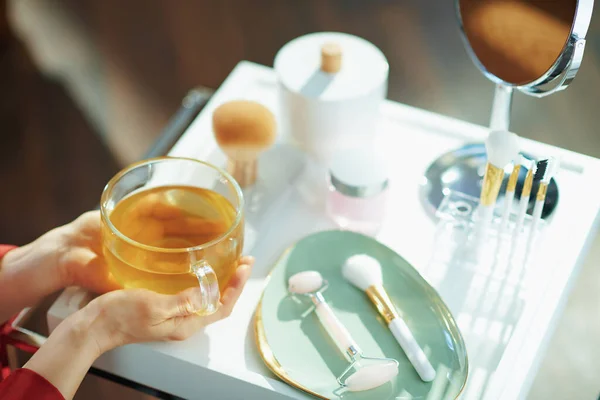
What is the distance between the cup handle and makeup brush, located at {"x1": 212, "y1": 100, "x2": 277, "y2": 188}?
193 mm

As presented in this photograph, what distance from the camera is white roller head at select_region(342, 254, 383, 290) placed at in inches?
27.0

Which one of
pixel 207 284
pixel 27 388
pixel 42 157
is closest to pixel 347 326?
pixel 207 284

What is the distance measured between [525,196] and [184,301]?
309mm

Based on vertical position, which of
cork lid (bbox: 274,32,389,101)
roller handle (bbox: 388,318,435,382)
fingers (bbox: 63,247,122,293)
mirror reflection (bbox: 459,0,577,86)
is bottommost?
fingers (bbox: 63,247,122,293)

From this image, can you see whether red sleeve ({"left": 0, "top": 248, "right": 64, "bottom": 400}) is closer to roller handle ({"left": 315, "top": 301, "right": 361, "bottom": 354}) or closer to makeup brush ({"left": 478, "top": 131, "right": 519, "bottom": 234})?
roller handle ({"left": 315, "top": 301, "right": 361, "bottom": 354})

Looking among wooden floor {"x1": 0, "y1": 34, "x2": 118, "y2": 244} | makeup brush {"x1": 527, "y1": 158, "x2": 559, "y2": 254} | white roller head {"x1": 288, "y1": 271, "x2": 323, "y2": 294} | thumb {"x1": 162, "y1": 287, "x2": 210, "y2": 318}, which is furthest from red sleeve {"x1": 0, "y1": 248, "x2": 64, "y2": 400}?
wooden floor {"x1": 0, "y1": 34, "x2": 118, "y2": 244}

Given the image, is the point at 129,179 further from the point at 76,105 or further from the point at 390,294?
the point at 76,105

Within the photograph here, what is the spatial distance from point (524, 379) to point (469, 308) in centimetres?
9

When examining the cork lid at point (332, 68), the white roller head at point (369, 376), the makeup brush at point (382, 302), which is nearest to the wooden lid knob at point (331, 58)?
the cork lid at point (332, 68)

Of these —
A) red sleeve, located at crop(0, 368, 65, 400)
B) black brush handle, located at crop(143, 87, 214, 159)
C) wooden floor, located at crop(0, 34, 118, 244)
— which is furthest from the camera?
wooden floor, located at crop(0, 34, 118, 244)

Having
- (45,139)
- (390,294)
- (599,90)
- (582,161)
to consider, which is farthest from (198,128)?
(599,90)

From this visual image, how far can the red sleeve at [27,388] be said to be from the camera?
57 centimetres

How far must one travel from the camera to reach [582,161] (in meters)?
0.82

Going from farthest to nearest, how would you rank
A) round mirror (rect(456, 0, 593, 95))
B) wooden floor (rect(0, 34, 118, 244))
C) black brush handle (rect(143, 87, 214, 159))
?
1. wooden floor (rect(0, 34, 118, 244))
2. black brush handle (rect(143, 87, 214, 159))
3. round mirror (rect(456, 0, 593, 95))
